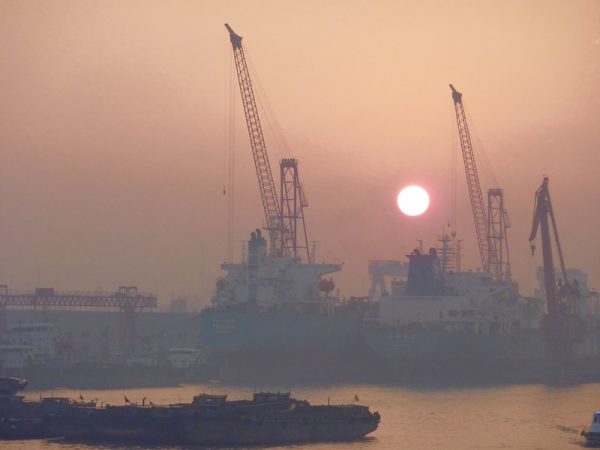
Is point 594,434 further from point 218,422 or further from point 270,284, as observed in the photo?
point 270,284

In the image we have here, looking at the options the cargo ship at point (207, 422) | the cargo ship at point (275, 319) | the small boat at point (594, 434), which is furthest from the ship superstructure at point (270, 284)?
the small boat at point (594, 434)

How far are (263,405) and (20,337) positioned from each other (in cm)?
6519

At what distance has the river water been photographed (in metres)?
87.6

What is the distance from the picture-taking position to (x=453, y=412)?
355ft

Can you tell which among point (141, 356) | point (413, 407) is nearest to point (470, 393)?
point (413, 407)

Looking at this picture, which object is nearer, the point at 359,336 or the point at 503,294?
the point at 359,336

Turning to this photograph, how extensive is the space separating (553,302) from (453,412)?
191 ft

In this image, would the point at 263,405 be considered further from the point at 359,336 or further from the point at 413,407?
the point at 359,336

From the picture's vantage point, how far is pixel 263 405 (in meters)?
88.4

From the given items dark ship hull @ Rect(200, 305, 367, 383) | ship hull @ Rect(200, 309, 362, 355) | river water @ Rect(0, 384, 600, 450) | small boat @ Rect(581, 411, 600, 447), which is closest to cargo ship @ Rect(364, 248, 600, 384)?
dark ship hull @ Rect(200, 305, 367, 383)

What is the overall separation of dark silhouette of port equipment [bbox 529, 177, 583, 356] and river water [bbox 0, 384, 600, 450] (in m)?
14.4

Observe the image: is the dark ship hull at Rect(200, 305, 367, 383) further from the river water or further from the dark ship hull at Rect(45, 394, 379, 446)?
the dark ship hull at Rect(45, 394, 379, 446)

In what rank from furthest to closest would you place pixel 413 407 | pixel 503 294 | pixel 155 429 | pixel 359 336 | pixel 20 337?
pixel 503 294
pixel 359 336
pixel 20 337
pixel 413 407
pixel 155 429

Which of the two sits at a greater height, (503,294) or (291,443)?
(503,294)
